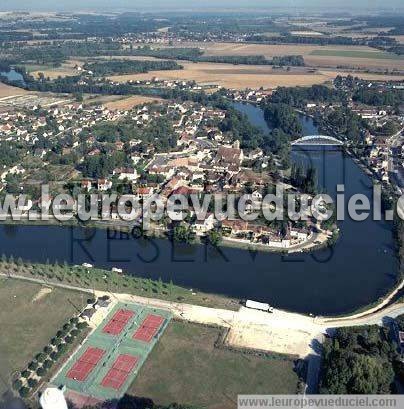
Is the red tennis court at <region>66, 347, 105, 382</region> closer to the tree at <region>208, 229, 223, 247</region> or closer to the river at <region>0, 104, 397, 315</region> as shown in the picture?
the river at <region>0, 104, 397, 315</region>

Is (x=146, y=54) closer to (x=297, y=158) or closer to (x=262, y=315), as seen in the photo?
(x=297, y=158)

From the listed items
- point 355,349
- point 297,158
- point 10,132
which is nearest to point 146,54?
point 10,132

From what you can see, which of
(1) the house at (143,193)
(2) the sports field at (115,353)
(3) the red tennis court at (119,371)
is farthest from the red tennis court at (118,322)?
(1) the house at (143,193)

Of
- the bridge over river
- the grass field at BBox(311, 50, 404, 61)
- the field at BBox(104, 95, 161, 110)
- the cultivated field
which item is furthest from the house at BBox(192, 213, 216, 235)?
the grass field at BBox(311, 50, 404, 61)

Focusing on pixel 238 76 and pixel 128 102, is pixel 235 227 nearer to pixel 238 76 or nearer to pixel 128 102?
pixel 128 102

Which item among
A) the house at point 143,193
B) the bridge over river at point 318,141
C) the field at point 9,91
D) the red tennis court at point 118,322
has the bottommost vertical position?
the red tennis court at point 118,322

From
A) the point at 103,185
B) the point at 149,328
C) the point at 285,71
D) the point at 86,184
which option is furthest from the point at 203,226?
the point at 285,71

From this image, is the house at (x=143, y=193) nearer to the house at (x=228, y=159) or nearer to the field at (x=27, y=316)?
the house at (x=228, y=159)
